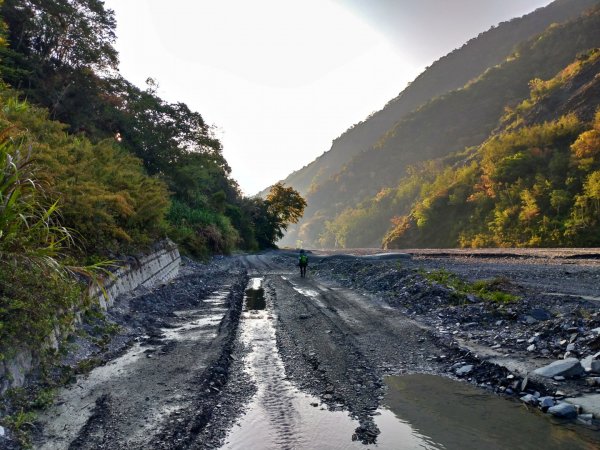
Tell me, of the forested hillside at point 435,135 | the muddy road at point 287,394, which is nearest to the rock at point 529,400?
the muddy road at point 287,394

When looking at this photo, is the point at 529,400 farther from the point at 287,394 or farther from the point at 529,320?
the point at 529,320

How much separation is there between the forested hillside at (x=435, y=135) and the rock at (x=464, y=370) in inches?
2018

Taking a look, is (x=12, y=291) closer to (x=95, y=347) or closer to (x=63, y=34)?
(x=95, y=347)

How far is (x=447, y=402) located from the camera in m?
5.30

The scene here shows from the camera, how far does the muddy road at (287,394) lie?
4340 millimetres

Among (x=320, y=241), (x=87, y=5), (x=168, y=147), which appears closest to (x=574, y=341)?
(x=87, y=5)

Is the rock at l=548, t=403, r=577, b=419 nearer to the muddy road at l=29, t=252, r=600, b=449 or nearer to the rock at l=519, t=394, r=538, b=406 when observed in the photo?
the muddy road at l=29, t=252, r=600, b=449

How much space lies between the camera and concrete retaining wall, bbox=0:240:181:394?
16.3 feet

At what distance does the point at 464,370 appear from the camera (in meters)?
6.25

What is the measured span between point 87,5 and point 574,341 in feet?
98.2

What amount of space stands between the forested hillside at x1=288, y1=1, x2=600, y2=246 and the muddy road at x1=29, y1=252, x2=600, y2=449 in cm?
5045

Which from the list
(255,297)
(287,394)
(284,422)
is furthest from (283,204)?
(284,422)

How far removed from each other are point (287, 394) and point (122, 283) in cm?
659

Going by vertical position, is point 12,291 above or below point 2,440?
above
